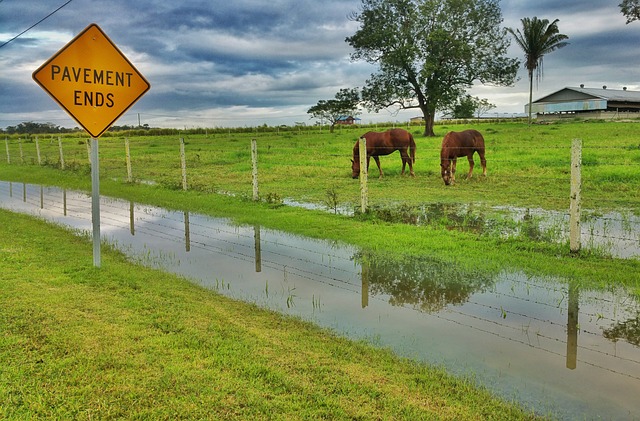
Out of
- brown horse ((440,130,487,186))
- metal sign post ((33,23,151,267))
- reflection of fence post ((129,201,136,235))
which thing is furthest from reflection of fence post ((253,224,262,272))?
brown horse ((440,130,487,186))

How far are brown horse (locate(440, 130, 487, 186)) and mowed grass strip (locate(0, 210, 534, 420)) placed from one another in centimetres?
1023

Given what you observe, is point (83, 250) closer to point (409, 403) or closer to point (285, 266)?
point (285, 266)

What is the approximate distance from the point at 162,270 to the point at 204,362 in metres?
3.43

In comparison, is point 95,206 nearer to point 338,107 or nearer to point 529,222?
point 529,222

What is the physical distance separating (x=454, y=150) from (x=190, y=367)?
12.2m

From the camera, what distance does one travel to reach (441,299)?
5.65m

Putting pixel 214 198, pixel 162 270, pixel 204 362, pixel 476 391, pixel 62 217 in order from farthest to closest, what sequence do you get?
1. pixel 214 198
2. pixel 62 217
3. pixel 162 270
4. pixel 204 362
5. pixel 476 391

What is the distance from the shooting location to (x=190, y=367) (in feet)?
12.3

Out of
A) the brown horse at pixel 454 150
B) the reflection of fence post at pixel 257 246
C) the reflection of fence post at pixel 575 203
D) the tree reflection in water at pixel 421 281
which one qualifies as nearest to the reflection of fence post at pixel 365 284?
the tree reflection in water at pixel 421 281

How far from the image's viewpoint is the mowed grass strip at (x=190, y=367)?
323 centimetres

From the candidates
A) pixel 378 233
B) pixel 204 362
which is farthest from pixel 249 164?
pixel 204 362

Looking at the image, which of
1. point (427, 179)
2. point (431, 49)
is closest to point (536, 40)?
point (431, 49)

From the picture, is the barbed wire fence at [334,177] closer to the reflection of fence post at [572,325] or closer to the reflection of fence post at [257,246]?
the reflection of fence post at [572,325]

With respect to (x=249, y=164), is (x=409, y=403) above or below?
below
